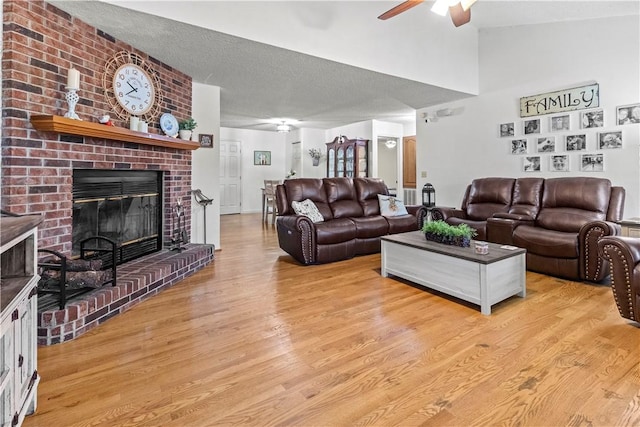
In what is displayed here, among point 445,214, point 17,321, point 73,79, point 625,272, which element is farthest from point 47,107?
point 445,214

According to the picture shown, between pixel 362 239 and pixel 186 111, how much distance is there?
108 inches

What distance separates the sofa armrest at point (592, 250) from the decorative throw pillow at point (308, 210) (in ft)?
8.93

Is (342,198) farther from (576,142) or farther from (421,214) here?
(576,142)

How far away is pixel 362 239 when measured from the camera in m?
4.33

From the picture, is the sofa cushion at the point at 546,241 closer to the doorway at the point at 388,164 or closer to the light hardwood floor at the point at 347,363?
the light hardwood floor at the point at 347,363

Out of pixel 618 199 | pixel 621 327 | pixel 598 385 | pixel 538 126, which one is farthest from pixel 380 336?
pixel 538 126

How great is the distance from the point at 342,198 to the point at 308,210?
0.76m

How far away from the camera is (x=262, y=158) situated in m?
9.63

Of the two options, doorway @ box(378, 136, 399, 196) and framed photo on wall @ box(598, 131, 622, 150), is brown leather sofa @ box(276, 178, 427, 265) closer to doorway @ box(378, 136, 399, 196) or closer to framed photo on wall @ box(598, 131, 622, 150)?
framed photo on wall @ box(598, 131, 622, 150)

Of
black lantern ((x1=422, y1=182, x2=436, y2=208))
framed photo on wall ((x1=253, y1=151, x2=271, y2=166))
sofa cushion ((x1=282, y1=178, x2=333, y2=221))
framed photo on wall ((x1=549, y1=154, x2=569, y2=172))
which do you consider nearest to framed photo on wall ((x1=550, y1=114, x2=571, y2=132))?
framed photo on wall ((x1=549, y1=154, x2=569, y2=172))

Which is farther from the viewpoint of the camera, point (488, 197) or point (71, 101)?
point (488, 197)

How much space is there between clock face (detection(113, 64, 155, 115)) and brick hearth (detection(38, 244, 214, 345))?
4.92ft

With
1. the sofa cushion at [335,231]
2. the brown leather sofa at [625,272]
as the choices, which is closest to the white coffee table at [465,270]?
the brown leather sofa at [625,272]

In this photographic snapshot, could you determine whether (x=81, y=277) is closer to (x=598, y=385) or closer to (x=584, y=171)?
(x=598, y=385)
